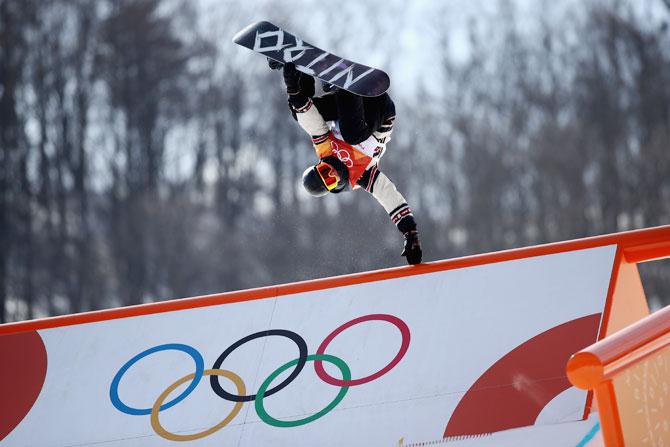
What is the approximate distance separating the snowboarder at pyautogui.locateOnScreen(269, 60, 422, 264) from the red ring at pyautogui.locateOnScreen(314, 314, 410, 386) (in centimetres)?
43

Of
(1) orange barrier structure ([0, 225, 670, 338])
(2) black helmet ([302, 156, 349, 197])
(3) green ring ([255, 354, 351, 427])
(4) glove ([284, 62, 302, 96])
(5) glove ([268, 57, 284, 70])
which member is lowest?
(3) green ring ([255, 354, 351, 427])

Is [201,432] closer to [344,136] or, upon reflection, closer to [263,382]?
[263,382]

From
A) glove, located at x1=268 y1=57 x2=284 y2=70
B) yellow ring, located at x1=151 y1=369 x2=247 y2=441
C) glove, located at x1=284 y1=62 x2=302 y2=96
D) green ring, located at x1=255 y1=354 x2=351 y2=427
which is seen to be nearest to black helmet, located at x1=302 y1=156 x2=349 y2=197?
glove, located at x1=284 y1=62 x2=302 y2=96

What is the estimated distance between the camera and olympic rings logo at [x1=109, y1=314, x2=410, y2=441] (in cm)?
572

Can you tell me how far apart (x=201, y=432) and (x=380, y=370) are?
1070 mm

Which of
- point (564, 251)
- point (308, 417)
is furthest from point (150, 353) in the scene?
point (564, 251)

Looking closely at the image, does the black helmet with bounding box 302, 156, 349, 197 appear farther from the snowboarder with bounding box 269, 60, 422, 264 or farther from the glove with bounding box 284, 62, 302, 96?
the glove with bounding box 284, 62, 302, 96

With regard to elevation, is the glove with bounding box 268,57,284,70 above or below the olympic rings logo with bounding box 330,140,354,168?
above

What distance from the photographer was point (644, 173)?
23.6 m

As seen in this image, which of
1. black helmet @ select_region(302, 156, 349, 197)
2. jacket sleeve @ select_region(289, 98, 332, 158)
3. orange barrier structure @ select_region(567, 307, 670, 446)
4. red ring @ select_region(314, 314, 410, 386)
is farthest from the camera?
black helmet @ select_region(302, 156, 349, 197)

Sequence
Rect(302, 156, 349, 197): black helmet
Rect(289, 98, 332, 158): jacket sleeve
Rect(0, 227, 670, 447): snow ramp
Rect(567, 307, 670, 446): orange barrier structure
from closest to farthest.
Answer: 1. Rect(567, 307, 670, 446): orange barrier structure
2. Rect(0, 227, 670, 447): snow ramp
3. Rect(289, 98, 332, 158): jacket sleeve
4. Rect(302, 156, 349, 197): black helmet

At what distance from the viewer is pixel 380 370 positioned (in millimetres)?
5777

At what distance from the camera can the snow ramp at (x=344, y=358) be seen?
548 centimetres

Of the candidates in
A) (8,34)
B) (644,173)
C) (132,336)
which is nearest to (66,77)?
(8,34)
